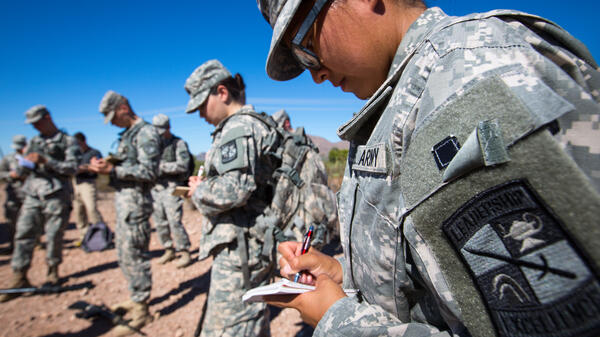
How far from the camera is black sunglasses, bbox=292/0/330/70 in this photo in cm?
96

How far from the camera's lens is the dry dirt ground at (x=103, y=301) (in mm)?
3895

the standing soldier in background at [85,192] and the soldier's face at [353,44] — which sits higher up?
the standing soldier in background at [85,192]

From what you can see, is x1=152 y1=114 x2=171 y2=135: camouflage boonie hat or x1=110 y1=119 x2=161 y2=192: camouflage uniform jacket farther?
x1=152 y1=114 x2=171 y2=135: camouflage boonie hat

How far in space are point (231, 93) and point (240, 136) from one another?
31.8 inches

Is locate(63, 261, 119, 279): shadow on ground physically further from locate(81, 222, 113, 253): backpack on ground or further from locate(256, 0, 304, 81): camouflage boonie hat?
locate(256, 0, 304, 81): camouflage boonie hat

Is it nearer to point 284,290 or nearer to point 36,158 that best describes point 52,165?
point 36,158

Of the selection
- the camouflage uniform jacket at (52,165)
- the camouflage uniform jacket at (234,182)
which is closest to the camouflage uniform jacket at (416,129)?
the camouflage uniform jacket at (234,182)

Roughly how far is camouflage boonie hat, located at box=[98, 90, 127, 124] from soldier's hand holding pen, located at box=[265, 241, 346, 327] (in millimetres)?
4116

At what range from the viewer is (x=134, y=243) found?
387cm

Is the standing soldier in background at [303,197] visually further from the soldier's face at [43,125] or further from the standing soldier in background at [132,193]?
the soldier's face at [43,125]

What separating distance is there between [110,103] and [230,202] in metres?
3.18

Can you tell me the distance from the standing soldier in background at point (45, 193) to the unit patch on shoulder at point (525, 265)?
680 centimetres

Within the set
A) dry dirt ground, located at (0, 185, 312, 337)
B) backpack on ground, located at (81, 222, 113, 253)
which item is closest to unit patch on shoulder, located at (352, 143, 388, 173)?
dry dirt ground, located at (0, 185, 312, 337)

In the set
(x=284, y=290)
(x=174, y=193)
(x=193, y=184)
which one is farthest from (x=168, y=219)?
(x=284, y=290)
